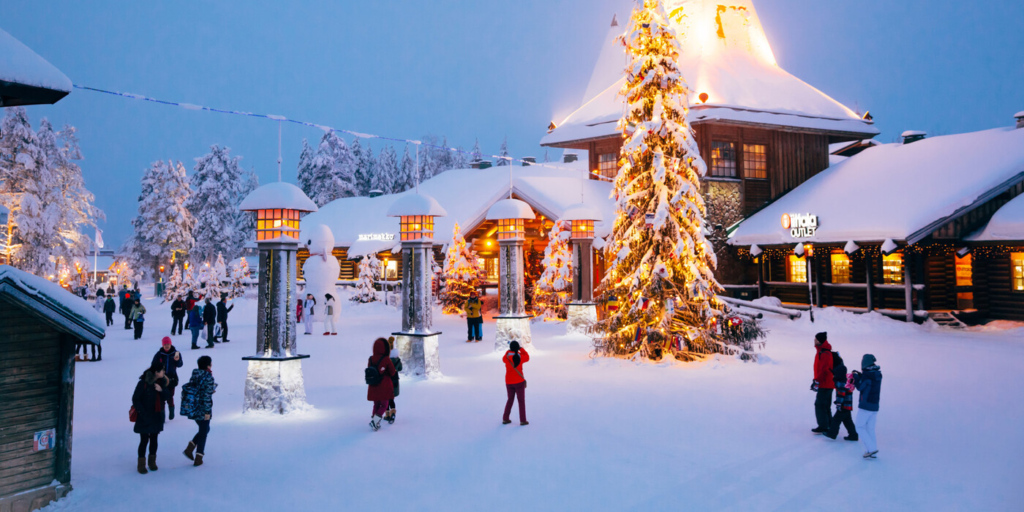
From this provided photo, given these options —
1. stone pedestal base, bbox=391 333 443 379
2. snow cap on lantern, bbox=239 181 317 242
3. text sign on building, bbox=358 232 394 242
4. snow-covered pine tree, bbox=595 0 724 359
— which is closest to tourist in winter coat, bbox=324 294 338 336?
stone pedestal base, bbox=391 333 443 379

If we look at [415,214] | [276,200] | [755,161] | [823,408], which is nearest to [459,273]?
[755,161]

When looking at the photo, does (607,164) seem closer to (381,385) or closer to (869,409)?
(381,385)

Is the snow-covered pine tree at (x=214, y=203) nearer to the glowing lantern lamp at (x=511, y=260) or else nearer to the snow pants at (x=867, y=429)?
the glowing lantern lamp at (x=511, y=260)

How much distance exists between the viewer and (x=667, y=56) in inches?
659

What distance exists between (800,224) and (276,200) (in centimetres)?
2116

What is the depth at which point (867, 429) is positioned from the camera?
8289 mm

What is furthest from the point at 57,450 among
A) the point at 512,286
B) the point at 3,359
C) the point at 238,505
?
the point at 512,286

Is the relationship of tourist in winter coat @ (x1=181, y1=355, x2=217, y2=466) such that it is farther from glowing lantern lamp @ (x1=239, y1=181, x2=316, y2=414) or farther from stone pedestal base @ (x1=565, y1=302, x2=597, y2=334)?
stone pedestal base @ (x1=565, y1=302, x2=597, y2=334)

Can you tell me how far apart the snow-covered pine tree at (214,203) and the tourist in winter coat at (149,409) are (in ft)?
186

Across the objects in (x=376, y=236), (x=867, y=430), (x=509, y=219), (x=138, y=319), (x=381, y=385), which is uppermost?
(x=376, y=236)

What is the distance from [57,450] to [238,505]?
2.03 metres

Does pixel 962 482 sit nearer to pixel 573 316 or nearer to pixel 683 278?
pixel 683 278

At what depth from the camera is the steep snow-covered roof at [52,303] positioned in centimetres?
643

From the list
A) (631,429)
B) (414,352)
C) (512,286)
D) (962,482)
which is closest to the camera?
(962,482)
